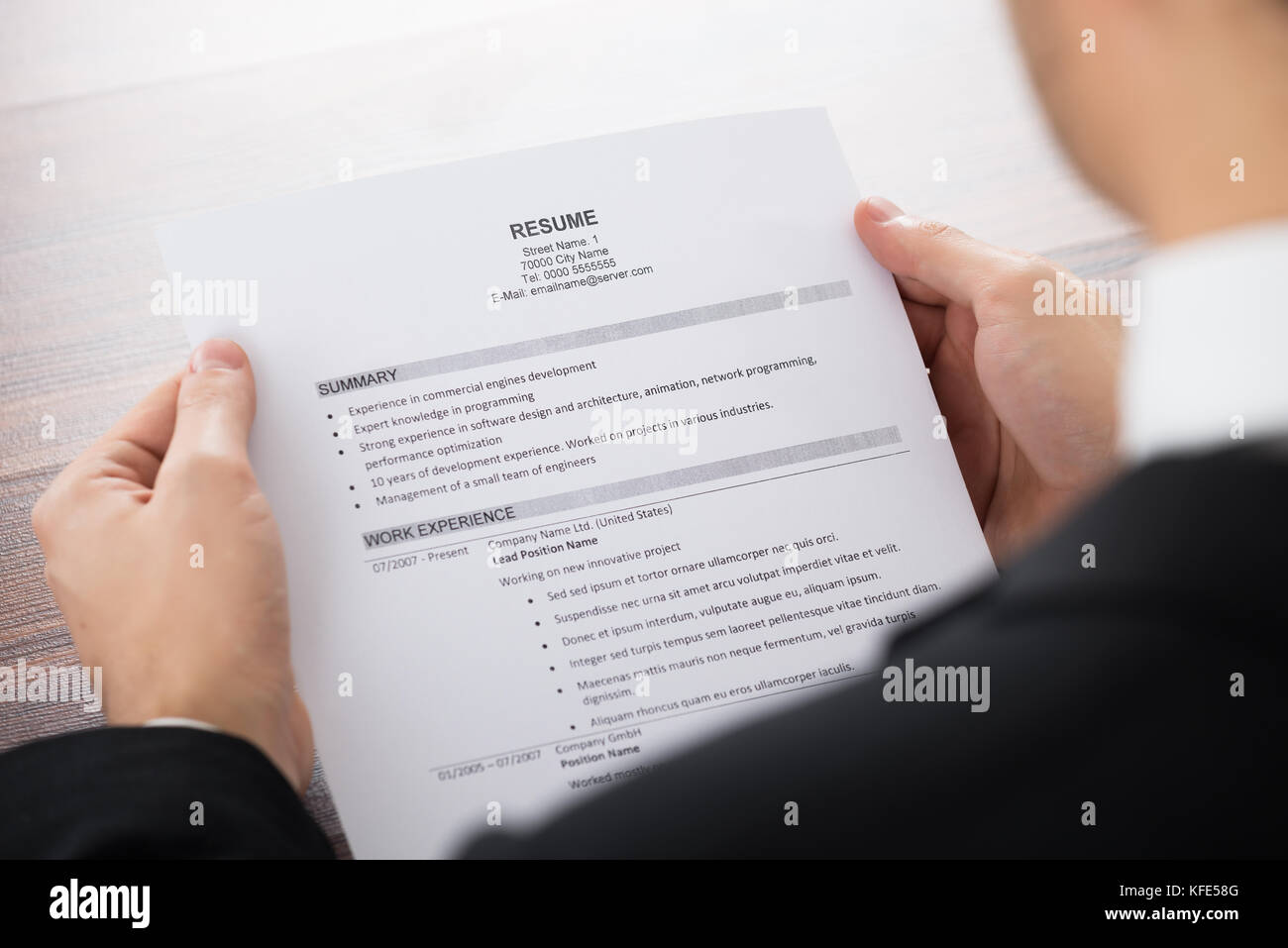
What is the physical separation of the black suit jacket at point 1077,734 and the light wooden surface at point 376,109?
2.33 feet

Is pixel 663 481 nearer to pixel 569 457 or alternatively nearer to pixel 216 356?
pixel 569 457

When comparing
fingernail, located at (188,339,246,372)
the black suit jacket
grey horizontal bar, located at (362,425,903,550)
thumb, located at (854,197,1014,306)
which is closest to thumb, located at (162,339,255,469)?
fingernail, located at (188,339,246,372)

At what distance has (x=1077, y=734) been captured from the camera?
0.40 metres

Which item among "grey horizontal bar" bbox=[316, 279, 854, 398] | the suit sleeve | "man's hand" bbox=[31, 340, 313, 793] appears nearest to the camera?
the suit sleeve

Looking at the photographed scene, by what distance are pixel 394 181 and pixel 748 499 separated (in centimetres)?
39

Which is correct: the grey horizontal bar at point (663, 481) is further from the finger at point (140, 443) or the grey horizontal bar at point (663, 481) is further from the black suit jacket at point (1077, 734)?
the black suit jacket at point (1077, 734)

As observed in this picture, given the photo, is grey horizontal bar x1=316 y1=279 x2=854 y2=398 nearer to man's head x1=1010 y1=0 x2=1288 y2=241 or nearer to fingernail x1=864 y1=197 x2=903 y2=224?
fingernail x1=864 y1=197 x2=903 y2=224

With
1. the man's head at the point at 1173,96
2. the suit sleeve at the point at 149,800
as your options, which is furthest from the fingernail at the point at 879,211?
the suit sleeve at the point at 149,800

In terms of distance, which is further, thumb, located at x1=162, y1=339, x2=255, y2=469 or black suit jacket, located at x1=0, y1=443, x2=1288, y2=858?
thumb, located at x1=162, y1=339, x2=255, y2=469

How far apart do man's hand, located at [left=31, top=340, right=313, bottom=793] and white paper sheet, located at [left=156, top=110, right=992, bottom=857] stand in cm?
3

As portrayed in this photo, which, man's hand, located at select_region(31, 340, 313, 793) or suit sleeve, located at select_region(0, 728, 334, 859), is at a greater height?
man's hand, located at select_region(31, 340, 313, 793)

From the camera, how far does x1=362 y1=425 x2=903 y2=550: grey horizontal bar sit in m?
0.78

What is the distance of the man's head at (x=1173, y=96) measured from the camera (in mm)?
471
